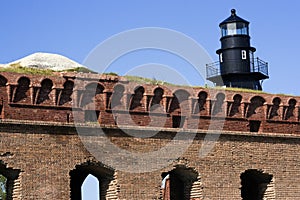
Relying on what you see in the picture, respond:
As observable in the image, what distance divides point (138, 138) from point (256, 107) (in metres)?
4.37

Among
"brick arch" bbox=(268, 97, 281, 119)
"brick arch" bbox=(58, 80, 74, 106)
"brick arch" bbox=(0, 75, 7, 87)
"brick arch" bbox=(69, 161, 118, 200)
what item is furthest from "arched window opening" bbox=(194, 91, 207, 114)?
"brick arch" bbox=(0, 75, 7, 87)

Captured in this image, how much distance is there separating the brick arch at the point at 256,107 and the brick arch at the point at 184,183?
8.96 ft

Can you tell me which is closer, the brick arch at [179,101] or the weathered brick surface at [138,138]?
the weathered brick surface at [138,138]

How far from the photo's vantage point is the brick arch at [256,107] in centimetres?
2286

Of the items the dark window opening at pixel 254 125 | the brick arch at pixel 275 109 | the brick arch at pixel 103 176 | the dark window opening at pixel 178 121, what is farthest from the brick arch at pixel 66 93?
the brick arch at pixel 275 109

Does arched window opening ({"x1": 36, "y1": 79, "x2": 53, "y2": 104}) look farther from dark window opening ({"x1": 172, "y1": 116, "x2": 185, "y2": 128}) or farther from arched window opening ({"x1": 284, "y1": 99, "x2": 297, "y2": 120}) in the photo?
arched window opening ({"x1": 284, "y1": 99, "x2": 297, "y2": 120})

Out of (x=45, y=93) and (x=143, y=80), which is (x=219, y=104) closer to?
(x=143, y=80)

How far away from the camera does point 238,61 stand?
33.2 m

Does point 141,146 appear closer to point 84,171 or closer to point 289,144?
point 84,171

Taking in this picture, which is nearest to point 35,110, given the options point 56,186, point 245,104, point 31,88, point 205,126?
point 31,88

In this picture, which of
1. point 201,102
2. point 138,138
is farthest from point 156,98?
point 201,102

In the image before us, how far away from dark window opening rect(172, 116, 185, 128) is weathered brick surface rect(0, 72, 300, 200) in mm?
31

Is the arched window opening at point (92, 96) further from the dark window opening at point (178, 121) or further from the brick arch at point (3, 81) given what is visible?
the dark window opening at point (178, 121)

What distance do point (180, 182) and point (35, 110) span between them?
19.2ft
